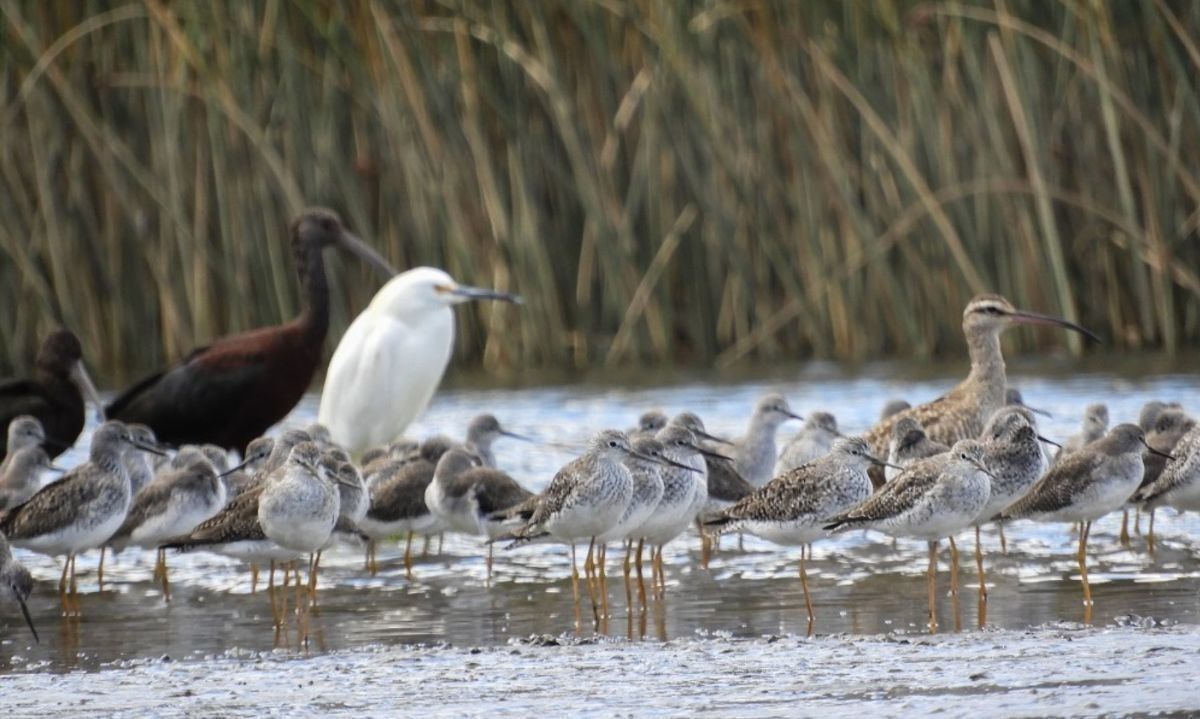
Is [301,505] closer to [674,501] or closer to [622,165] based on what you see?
[674,501]

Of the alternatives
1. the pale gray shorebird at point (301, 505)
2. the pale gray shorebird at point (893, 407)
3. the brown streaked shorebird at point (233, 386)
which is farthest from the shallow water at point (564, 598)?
the brown streaked shorebird at point (233, 386)

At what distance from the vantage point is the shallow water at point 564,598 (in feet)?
26.5

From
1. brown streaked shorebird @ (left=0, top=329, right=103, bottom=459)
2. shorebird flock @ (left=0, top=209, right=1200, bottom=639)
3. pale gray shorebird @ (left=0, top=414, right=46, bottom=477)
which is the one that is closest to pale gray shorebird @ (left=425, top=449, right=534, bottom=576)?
shorebird flock @ (left=0, top=209, right=1200, bottom=639)

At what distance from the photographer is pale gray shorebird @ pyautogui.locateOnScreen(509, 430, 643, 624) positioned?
8672 millimetres

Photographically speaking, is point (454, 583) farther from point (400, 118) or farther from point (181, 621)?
point (400, 118)

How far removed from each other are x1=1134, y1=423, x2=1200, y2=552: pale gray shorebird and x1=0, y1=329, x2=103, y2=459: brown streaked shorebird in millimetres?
6808

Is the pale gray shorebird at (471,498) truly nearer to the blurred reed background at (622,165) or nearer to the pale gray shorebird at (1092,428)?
the pale gray shorebird at (1092,428)

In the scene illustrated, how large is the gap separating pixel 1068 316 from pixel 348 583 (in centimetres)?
826

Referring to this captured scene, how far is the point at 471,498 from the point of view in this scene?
1014 cm

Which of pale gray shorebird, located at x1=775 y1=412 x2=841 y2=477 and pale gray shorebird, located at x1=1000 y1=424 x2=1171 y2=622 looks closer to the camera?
pale gray shorebird, located at x1=1000 y1=424 x2=1171 y2=622

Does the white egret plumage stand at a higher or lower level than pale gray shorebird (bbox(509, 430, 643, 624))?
higher

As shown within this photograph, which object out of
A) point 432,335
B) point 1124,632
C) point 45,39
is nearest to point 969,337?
point 432,335

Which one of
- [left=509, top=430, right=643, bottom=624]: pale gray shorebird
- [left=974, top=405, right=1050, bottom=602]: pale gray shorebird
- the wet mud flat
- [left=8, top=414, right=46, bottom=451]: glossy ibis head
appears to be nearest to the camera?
the wet mud flat

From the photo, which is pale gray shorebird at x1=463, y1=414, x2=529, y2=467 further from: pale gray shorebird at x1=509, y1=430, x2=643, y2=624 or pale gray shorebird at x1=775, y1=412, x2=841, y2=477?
pale gray shorebird at x1=509, y1=430, x2=643, y2=624
